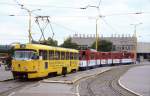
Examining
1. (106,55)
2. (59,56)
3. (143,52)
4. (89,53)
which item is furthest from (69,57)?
(143,52)

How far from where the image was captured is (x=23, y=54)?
112 ft

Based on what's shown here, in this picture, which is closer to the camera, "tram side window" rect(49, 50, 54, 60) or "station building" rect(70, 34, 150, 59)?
"tram side window" rect(49, 50, 54, 60)

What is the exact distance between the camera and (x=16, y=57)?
111 ft

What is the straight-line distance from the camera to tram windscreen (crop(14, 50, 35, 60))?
1332 inches

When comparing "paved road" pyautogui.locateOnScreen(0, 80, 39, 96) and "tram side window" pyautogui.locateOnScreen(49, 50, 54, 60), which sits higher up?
"tram side window" pyautogui.locateOnScreen(49, 50, 54, 60)

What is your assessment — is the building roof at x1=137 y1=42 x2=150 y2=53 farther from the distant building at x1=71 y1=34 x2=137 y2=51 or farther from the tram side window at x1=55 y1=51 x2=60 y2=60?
the tram side window at x1=55 y1=51 x2=60 y2=60

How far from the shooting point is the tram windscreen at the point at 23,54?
33844 mm

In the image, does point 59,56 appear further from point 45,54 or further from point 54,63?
point 45,54

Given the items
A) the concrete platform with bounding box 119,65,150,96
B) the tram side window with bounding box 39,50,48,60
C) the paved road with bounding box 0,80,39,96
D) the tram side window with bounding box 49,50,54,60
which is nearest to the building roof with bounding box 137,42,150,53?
the concrete platform with bounding box 119,65,150,96

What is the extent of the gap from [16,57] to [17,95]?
12.1 metres

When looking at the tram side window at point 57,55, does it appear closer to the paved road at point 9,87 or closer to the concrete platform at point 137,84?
the concrete platform at point 137,84

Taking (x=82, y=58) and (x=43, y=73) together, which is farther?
(x=82, y=58)

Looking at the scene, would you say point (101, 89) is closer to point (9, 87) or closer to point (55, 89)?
point (55, 89)

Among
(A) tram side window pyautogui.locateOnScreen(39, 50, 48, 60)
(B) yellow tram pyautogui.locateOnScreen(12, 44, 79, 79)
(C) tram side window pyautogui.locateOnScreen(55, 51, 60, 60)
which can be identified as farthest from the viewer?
(C) tram side window pyautogui.locateOnScreen(55, 51, 60, 60)
